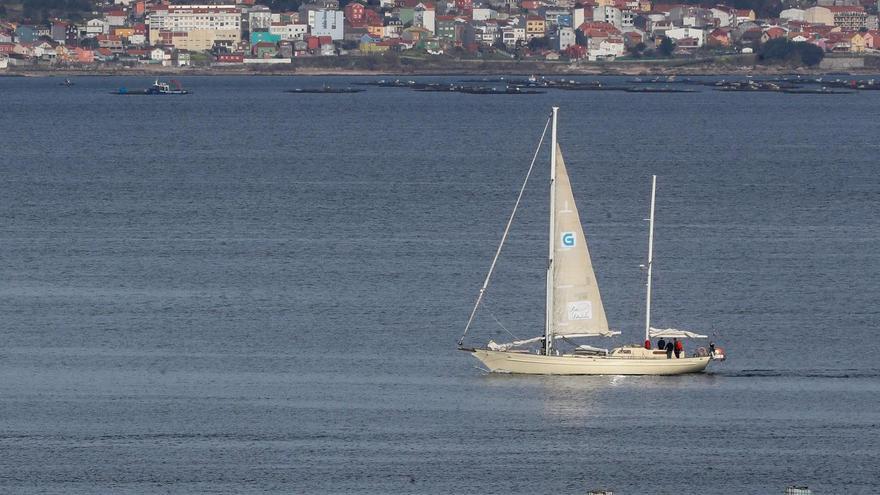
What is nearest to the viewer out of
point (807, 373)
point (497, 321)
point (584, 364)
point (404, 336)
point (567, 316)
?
point (584, 364)

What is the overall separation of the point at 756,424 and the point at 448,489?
1142 centimetres

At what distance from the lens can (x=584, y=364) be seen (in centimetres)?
5800

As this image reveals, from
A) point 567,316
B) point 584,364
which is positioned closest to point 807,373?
point 584,364

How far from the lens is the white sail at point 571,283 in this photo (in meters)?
59.7

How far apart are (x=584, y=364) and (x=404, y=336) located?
9.64 m

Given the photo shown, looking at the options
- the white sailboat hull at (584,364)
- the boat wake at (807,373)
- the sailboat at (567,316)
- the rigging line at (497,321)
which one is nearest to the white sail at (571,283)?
the sailboat at (567,316)

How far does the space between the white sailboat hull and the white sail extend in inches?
61.3

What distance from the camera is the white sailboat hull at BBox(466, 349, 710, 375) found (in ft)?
191

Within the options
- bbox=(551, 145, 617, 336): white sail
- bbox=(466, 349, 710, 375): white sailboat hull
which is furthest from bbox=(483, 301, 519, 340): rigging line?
bbox=(466, 349, 710, 375): white sailboat hull

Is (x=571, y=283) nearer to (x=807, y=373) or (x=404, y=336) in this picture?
(x=807, y=373)

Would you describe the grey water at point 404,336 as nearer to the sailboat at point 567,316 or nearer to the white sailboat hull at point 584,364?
the white sailboat hull at point 584,364

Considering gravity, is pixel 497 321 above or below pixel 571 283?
below

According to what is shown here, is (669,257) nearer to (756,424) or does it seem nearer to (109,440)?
(756,424)

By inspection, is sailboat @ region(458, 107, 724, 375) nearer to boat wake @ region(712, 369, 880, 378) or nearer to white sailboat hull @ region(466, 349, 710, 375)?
white sailboat hull @ region(466, 349, 710, 375)
